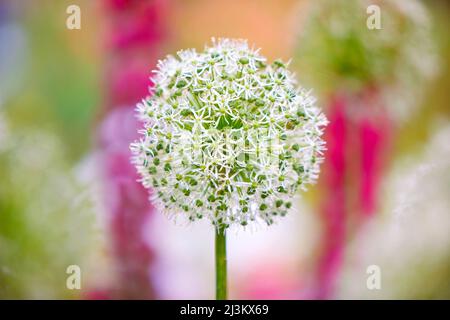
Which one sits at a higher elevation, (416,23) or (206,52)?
(416,23)

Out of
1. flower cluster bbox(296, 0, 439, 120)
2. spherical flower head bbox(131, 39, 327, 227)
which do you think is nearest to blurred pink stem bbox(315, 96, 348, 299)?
flower cluster bbox(296, 0, 439, 120)

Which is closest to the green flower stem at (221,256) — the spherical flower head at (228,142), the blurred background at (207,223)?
the spherical flower head at (228,142)

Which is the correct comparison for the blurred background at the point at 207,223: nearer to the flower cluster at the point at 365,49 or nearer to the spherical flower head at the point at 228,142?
the flower cluster at the point at 365,49

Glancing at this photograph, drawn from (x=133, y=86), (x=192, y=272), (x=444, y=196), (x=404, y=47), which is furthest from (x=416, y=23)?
(x=192, y=272)

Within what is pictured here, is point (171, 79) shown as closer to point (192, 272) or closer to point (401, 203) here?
point (401, 203)

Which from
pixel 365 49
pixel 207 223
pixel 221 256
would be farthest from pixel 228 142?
pixel 207 223

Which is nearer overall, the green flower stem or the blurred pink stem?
the green flower stem

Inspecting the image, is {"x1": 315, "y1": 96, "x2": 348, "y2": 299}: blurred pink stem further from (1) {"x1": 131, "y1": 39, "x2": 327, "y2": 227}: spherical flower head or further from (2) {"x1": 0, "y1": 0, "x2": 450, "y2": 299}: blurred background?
→ (1) {"x1": 131, "y1": 39, "x2": 327, "y2": 227}: spherical flower head
